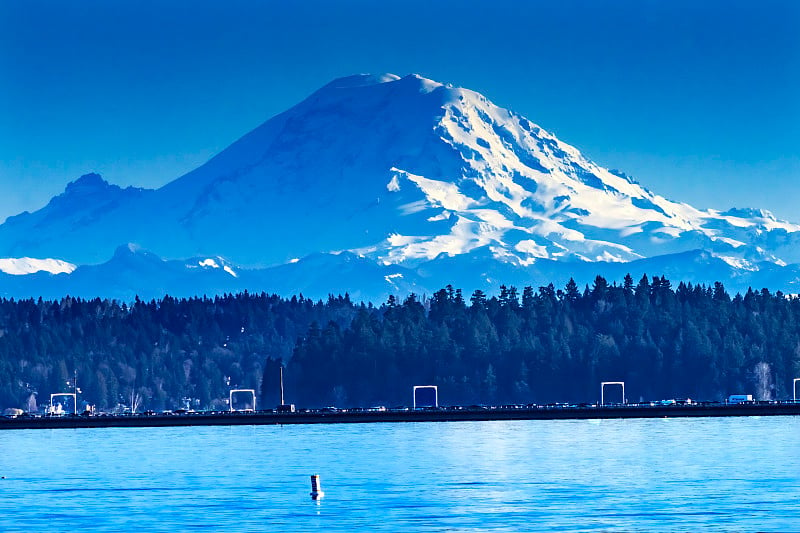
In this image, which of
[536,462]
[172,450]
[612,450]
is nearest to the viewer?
[536,462]

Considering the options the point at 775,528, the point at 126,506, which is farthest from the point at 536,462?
the point at 775,528

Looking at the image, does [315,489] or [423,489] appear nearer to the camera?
[315,489]

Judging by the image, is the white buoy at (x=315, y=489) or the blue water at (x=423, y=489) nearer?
the blue water at (x=423, y=489)

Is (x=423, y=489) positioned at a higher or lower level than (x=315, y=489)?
lower

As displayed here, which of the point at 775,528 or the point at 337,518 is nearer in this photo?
the point at 775,528

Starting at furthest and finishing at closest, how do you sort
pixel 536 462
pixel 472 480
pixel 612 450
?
pixel 612 450 < pixel 536 462 < pixel 472 480

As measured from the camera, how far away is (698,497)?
399 ft

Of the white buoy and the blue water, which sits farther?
the white buoy

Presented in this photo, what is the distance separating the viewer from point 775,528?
341ft

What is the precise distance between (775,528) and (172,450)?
102 meters

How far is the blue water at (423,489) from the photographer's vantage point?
11062 centimetres

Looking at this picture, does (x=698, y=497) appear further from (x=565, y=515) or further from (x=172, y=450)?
(x=172, y=450)

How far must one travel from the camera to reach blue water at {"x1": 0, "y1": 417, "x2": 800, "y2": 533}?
363ft

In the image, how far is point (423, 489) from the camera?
432 feet
